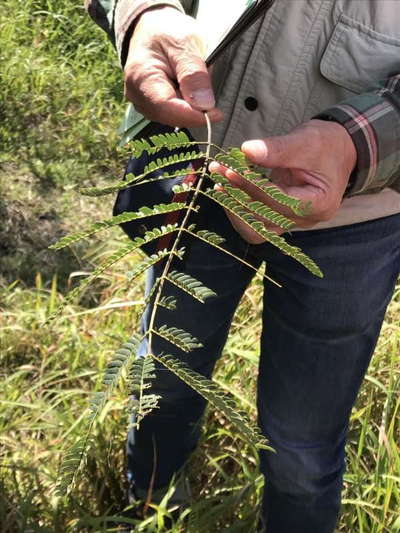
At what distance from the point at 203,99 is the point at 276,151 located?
12cm

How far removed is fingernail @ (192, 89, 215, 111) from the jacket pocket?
21 cm

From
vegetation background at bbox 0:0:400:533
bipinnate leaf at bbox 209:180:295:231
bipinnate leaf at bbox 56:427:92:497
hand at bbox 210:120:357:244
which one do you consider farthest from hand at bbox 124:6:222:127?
vegetation background at bbox 0:0:400:533

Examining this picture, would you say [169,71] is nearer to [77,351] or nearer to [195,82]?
[195,82]

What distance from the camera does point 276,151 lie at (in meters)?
1.02

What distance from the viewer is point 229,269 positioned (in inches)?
54.1

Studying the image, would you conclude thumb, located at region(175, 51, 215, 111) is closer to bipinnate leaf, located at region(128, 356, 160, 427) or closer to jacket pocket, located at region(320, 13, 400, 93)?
jacket pocket, located at region(320, 13, 400, 93)

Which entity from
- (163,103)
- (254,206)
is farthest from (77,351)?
(254,206)

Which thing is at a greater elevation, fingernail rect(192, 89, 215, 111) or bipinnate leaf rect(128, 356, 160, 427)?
fingernail rect(192, 89, 215, 111)

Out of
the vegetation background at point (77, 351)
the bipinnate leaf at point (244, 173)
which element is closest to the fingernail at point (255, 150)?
the bipinnate leaf at point (244, 173)

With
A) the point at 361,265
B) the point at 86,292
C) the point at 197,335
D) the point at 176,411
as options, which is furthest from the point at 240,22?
the point at 86,292

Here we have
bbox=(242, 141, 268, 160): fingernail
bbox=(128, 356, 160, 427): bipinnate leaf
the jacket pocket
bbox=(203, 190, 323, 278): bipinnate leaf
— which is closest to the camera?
bbox=(128, 356, 160, 427): bipinnate leaf

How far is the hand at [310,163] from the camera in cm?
101

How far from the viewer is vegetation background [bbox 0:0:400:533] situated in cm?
178

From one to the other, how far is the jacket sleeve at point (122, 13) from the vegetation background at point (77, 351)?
3.00 feet
